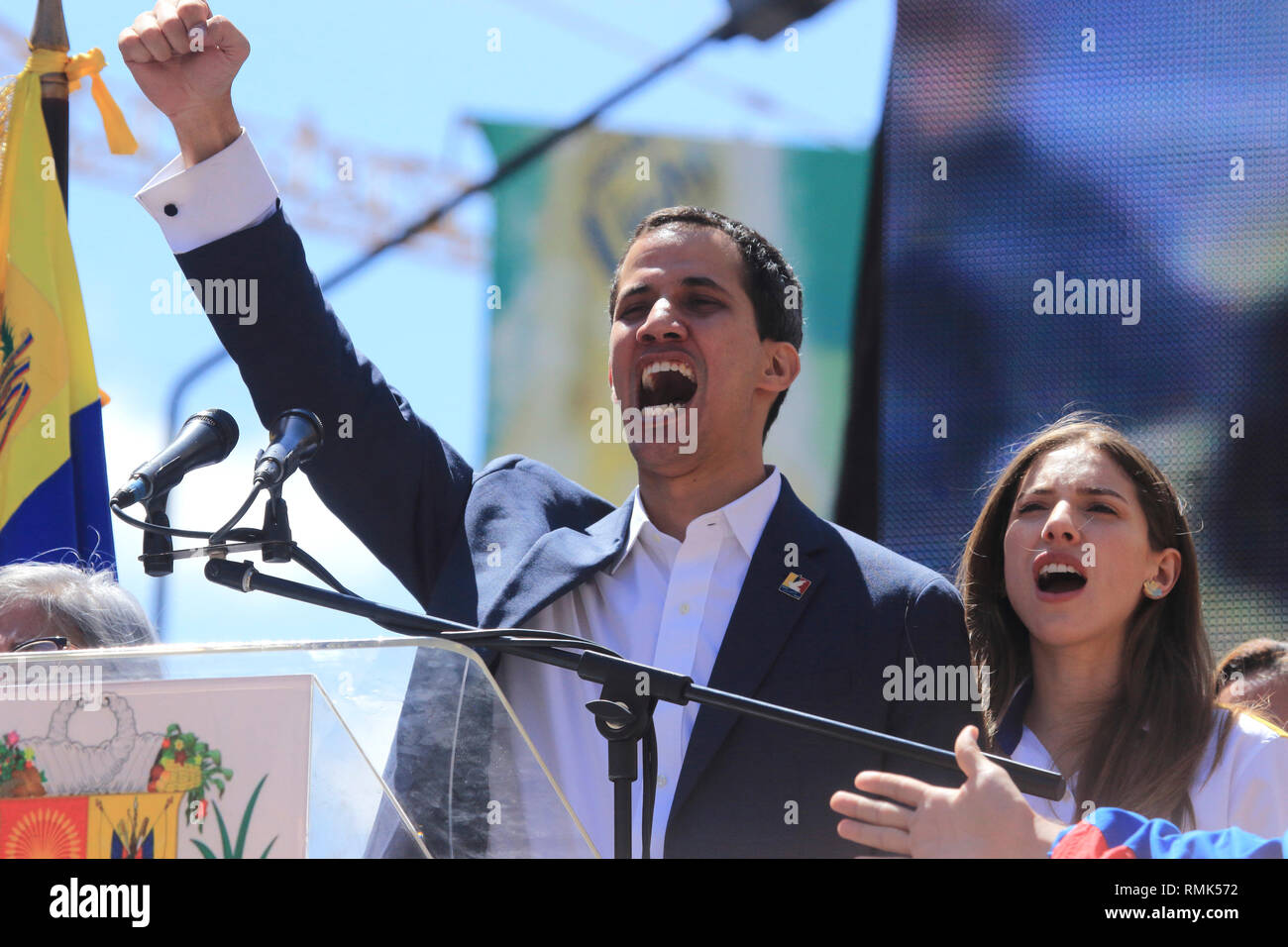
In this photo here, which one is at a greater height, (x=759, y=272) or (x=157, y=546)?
(x=759, y=272)

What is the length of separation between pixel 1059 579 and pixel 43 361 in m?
2.67

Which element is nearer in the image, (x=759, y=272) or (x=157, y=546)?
(x=157, y=546)

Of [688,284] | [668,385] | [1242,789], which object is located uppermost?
[688,284]

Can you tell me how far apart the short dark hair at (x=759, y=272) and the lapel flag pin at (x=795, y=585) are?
1.48ft

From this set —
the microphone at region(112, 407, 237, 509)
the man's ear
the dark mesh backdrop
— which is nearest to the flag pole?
the man's ear

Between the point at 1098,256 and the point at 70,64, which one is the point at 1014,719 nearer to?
the point at 1098,256

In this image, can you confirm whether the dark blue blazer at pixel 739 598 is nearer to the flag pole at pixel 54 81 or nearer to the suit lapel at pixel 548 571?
the suit lapel at pixel 548 571

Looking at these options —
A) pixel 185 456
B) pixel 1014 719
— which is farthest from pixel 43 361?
pixel 1014 719

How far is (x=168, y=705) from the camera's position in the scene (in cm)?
131

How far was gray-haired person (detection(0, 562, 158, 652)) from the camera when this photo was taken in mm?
2561

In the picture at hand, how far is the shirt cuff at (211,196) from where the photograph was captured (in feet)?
7.62

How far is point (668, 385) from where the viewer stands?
2688 mm

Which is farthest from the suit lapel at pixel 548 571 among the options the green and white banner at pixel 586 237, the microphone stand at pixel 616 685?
the green and white banner at pixel 586 237

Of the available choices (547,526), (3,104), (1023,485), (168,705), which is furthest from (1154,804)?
(3,104)
